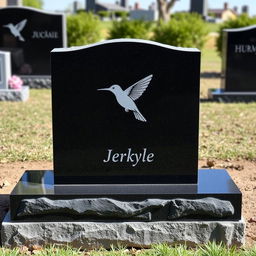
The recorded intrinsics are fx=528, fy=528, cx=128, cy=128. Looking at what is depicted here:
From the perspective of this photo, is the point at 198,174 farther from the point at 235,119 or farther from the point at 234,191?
the point at 235,119

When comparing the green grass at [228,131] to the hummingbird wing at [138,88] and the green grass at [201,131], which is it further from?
the hummingbird wing at [138,88]

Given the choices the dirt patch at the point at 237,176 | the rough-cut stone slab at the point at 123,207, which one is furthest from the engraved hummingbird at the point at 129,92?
the dirt patch at the point at 237,176

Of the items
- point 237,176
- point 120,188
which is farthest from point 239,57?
point 120,188

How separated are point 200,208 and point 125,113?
0.92 m

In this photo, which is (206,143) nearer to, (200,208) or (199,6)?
(200,208)

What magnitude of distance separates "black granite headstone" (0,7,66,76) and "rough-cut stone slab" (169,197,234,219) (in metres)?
9.53

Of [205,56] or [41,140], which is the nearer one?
[41,140]

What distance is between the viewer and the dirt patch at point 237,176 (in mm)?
4539

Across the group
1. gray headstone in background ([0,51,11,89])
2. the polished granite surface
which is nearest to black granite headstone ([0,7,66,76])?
gray headstone in background ([0,51,11,89])

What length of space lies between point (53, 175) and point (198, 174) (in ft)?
3.94

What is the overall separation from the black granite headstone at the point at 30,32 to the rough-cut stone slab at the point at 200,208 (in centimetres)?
953

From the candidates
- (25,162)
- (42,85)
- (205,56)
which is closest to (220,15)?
(205,56)

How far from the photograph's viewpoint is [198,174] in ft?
14.5

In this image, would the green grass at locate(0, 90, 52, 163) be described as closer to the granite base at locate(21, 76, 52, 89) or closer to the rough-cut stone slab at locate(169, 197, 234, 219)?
the granite base at locate(21, 76, 52, 89)
